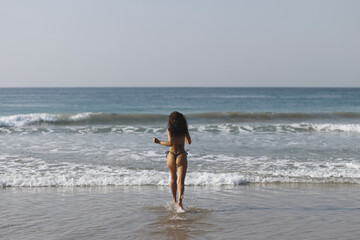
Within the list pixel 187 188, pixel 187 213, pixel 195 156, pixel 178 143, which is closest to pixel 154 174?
pixel 187 188

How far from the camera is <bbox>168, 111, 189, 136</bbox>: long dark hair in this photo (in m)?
7.09

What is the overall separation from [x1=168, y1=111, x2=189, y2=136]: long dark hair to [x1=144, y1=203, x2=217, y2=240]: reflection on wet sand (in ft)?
4.16

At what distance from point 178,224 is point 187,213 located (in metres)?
0.66

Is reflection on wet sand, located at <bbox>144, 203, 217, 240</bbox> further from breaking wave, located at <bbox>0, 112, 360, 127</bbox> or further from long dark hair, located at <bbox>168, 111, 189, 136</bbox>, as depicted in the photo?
breaking wave, located at <bbox>0, 112, 360, 127</bbox>

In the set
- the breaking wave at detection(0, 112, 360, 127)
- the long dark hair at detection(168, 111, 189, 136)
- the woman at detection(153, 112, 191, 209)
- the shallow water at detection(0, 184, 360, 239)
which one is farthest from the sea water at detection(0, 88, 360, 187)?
the breaking wave at detection(0, 112, 360, 127)

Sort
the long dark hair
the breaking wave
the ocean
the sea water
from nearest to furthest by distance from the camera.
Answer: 1. the ocean
2. the long dark hair
3. the sea water
4. the breaking wave

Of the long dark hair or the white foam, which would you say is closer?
the long dark hair

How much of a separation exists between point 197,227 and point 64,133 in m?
14.4

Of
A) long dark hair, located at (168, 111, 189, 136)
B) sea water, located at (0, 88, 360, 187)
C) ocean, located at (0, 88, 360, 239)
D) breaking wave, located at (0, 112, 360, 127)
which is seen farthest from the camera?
breaking wave, located at (0, 112, 360, 127)

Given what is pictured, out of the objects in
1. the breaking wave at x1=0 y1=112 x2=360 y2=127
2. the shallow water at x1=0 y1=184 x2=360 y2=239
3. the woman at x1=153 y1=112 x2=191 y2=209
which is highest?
the woman at x1=153 y1=112 x2=191 y2=209

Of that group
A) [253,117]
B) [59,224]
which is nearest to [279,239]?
[59,224]

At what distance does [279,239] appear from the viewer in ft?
18.4

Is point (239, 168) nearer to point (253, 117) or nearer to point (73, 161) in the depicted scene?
point (73, 161)

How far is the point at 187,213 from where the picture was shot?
6.99 meters
